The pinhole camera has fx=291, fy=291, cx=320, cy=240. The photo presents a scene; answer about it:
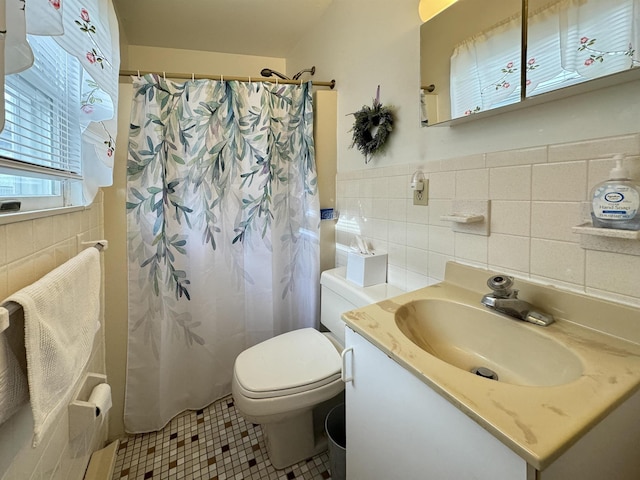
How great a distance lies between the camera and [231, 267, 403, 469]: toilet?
3.66 feet

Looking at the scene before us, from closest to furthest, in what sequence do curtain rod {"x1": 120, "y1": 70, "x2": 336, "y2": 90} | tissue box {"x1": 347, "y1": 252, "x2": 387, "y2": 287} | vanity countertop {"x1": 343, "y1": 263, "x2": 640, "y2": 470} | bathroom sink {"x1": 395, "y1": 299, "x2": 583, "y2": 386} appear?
vanity countertop {"x1": 343, "y1": 263, "x2": 640, "y2": 470}
bathroom sink {"x1": 395, "y1": 299, "x2": 583, "y2": 386}
tissue box {"x1": 347, "y1": 252, "x2": 387, "y2": 287}
curtain rod {"x1": 120, "y1": 70, "x2": 336, "y2": 90}

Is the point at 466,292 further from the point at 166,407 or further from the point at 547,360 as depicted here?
the point at 166,407

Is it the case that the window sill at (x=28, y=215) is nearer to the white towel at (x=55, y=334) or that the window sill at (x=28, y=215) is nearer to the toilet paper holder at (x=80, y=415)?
the white towel at (x=55, y=334)

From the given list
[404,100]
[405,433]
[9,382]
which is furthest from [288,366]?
[404,100]

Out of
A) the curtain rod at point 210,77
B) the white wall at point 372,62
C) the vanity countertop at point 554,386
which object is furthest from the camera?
the curtain rod at point 210,77

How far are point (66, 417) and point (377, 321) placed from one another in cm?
104

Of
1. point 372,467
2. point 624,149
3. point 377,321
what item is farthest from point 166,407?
point 624,149

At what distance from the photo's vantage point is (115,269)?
1463mm

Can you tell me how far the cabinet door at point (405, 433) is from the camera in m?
0.50

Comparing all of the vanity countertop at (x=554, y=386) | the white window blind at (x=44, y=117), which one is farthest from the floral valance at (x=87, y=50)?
the vanity countertop at (x=554, y=386)

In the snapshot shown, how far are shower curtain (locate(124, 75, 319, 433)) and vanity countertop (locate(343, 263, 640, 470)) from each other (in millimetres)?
961

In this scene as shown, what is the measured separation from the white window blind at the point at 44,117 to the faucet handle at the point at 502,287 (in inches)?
47.3

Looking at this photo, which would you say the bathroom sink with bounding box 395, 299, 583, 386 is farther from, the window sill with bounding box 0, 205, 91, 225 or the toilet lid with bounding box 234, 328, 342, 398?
the window sill with bounding box 0, 205, 91, 225

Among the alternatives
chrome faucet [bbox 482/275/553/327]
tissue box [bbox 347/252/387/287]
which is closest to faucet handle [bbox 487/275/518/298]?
chrome faucet [bbox 482/275/553/327]
